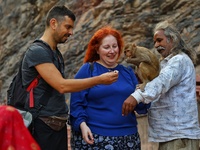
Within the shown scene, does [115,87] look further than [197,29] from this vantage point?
No

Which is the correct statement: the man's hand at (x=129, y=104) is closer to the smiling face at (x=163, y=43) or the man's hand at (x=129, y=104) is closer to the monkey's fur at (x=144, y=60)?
Answer: the monkey's fur at (x=144, y=60)

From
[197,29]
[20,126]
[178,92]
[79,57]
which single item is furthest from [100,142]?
[79,57]

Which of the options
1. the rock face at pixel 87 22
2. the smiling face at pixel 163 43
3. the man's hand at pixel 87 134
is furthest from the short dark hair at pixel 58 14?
the rock face at pixel 87 22

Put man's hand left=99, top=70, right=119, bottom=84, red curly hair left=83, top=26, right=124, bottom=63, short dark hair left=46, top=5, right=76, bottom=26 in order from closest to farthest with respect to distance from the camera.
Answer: man's hand left=99, top=70, right=119, bottom=84 → short dark hair left=46, top=5, right=76, bottom=26 → red curly hair left=83, top=26, right=124, bottom=63

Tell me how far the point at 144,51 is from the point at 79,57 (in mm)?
6696

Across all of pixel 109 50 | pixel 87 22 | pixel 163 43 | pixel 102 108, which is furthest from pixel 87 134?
pixel 87 22

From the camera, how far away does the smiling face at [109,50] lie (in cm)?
424

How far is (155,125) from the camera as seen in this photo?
426 centimetres

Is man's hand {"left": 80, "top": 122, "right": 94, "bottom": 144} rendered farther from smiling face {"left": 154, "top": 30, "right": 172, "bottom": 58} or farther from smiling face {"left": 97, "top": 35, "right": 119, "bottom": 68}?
smiling face {"left": 154, "top": 30, "right": 172, "bottom": 58}

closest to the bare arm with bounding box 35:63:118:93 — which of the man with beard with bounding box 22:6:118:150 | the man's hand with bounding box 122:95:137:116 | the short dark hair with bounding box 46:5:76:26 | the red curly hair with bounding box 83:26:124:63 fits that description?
the man with beard with bounding box 22:6:118:150

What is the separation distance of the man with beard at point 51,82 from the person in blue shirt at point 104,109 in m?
0.17

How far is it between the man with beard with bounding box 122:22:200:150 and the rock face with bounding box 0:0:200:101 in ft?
13.0

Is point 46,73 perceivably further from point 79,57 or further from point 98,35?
point 79,57

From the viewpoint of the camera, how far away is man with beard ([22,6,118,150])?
384 centimetres
